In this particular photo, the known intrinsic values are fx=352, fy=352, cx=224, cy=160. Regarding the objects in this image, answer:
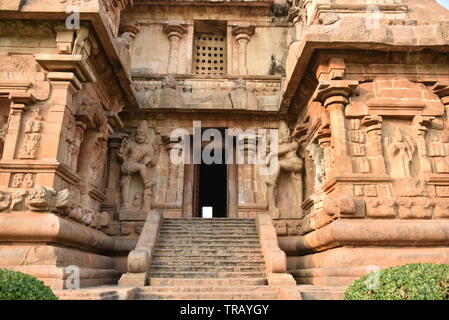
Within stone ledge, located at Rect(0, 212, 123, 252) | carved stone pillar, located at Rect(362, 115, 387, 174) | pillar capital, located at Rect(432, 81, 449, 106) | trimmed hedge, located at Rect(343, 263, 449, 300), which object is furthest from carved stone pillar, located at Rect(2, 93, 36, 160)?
pillar capital, located at Rect(432, 81, 449, 106)

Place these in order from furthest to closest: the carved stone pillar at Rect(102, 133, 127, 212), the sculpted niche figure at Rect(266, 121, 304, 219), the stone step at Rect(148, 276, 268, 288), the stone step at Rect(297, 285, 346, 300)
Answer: the sculpted niche figure at Rect(266, 121, 304, 219), the carved stone pillar at Rect(102, 133, 127, 212), the stone step at Rect(148, 276, 268, 288), the stone step at Rect(297, 285, 346, 300)

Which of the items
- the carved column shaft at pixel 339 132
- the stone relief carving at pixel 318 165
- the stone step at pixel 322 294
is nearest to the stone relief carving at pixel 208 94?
the stone relief carving at pixel 318 165

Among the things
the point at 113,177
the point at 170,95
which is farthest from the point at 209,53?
the point at 113,177

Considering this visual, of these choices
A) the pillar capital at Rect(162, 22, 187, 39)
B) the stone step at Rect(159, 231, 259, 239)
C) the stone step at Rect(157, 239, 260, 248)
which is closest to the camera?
the stone step at Rect(157, 239, 260, 248)

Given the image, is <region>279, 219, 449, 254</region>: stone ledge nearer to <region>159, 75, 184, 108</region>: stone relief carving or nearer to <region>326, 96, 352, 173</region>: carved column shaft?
<region>326, 96, 352, 173</region>: carved column shaft

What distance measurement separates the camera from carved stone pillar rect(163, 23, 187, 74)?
42.3 ft

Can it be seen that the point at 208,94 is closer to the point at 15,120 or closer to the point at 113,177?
the point at 113,177

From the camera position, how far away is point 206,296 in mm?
5688

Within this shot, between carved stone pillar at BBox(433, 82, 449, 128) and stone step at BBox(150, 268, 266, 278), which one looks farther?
carved stone pillar at BBox(433, 82, 449, 128)

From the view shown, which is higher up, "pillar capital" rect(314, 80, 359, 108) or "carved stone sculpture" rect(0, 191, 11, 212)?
"pillar capital" rect(314, 80, 359, 108)

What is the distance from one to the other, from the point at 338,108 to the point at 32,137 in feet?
20.5

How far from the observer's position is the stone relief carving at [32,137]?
6.73 meters

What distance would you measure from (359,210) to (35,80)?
7.05 meters
